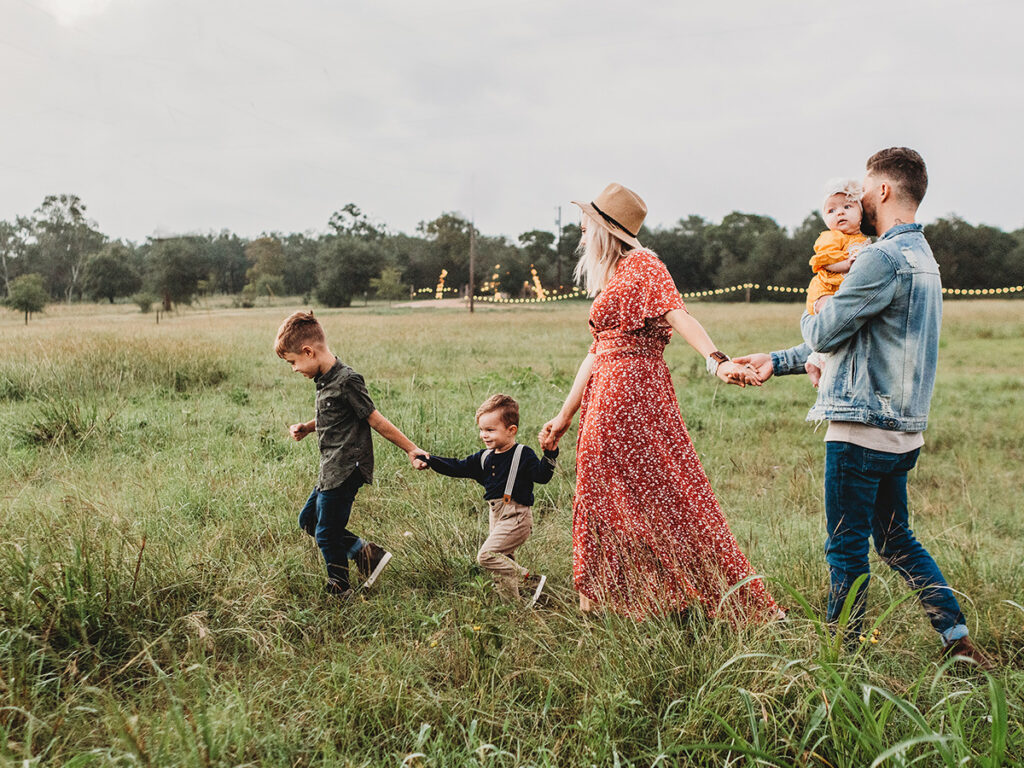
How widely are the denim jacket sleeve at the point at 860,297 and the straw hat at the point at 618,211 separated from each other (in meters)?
0.99

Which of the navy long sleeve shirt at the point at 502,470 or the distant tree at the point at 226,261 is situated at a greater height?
the distant tree at the point at 226,261

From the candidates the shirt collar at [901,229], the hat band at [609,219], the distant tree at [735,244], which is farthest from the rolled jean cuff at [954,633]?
the distant tree at [735,244]

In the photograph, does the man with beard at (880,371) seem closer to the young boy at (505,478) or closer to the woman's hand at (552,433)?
the woman's hand at (552,433)

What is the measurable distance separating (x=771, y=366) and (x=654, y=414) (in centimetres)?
58

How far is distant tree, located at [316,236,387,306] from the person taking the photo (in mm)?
35188

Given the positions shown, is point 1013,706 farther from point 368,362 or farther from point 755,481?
point 368,362

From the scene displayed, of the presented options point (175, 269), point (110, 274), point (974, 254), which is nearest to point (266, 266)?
point (175, 269)

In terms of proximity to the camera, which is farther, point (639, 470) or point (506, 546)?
point (506, 546)

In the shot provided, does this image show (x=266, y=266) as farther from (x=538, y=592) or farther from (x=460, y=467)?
(x=538, y=592)

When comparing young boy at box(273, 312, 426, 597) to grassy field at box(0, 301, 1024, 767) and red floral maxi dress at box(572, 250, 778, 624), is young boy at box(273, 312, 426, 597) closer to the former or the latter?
grassy field at box(0, 301, 1024, 767)

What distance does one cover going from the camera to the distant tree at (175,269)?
25.4 meters

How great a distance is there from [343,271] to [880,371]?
34887 millimetres

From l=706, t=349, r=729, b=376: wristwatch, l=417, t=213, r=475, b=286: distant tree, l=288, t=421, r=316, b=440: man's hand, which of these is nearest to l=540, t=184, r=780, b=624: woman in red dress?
l=706, t=349, r=729, b=376: wristwatch

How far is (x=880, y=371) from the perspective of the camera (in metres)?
2.73
